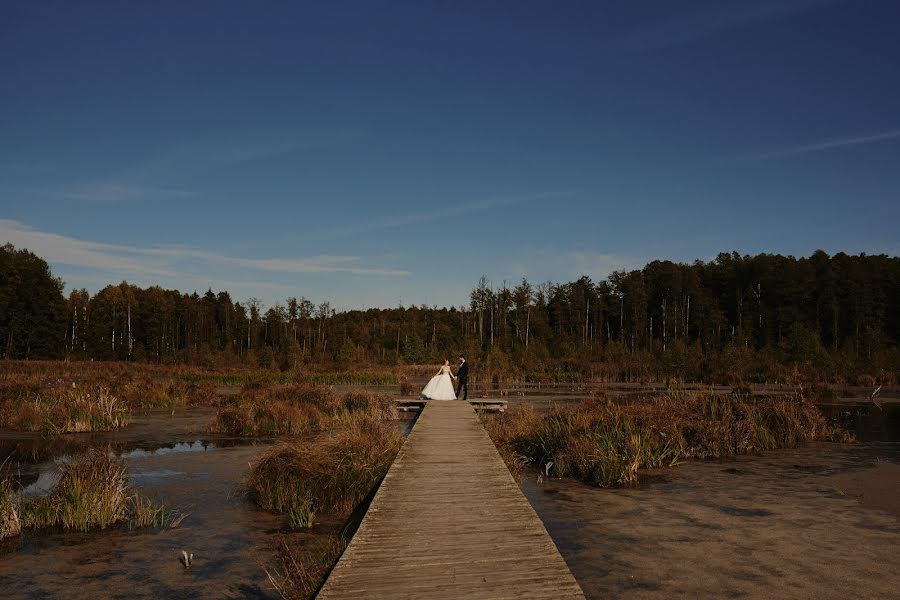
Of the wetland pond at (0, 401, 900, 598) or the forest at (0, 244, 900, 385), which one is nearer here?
the wetland pond at (0, 401, 900, 598)

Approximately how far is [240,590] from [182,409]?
20.3 m

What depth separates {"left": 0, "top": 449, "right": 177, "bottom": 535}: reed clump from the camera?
938 centimetres

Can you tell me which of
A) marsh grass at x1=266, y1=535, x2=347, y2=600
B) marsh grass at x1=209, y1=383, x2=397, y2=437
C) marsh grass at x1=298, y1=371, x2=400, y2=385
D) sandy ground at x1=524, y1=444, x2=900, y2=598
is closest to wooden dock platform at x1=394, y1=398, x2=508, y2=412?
marsh grass at x1=209, y1=383, x2=397, y2=437

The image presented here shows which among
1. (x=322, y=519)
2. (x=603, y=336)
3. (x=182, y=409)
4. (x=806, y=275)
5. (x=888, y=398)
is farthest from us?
(x=603, y=336)

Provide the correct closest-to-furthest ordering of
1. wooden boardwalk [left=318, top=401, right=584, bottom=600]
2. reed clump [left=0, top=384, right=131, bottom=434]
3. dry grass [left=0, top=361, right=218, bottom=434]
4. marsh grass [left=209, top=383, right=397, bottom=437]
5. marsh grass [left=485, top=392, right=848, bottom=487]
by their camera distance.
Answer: wooden boardwalk [left=318, top=401, right=584, bottom=600] < marsh grass [left=485, top=392, right=848, bottom=487] < reed clump [left=0, top=384, right=131, bottom=434] < dry grass [left=0, top=361, right=218, bottom=434] < marsh grass [left=209, top=383, right=397, bottom=437]

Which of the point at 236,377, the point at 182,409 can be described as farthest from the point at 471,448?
the point at 236,377

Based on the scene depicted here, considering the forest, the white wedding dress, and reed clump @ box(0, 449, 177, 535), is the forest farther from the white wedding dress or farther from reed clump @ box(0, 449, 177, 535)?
reed clump @ box(0, 449, 177, 535)

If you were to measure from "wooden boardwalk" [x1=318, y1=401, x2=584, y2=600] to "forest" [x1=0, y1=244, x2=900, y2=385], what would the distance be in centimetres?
3379

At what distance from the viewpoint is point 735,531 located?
9.46 meters

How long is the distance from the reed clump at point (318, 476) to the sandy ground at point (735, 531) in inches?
122

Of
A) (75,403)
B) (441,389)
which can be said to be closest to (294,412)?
(441,389)

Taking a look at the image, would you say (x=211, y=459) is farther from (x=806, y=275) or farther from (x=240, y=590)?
(x=806, y=275)

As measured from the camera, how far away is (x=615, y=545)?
886 centimetres

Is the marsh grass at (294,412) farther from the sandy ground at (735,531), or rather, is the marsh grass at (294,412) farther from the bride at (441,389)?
the sandy ground at (735,531)
